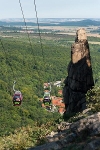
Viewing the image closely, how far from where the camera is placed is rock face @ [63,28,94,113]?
32125 millimetres

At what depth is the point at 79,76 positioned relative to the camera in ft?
105

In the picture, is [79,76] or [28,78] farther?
[28,78]

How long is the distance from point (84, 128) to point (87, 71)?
1727 cm

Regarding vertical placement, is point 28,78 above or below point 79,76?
below

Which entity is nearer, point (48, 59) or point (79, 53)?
point (79, 53)

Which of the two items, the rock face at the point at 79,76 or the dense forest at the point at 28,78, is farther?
the dense forest at the point at 28,78

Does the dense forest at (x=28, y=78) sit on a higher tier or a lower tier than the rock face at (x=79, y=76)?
lower

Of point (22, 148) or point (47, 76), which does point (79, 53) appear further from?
point (47, 76)

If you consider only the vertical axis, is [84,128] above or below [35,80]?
above

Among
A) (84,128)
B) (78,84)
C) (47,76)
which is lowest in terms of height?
(47,76)

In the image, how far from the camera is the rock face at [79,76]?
105ft

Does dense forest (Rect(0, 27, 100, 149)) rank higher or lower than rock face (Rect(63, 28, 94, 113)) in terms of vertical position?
lower

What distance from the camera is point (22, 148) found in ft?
51.4

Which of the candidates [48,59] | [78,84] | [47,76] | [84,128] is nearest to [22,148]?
[84,128]
